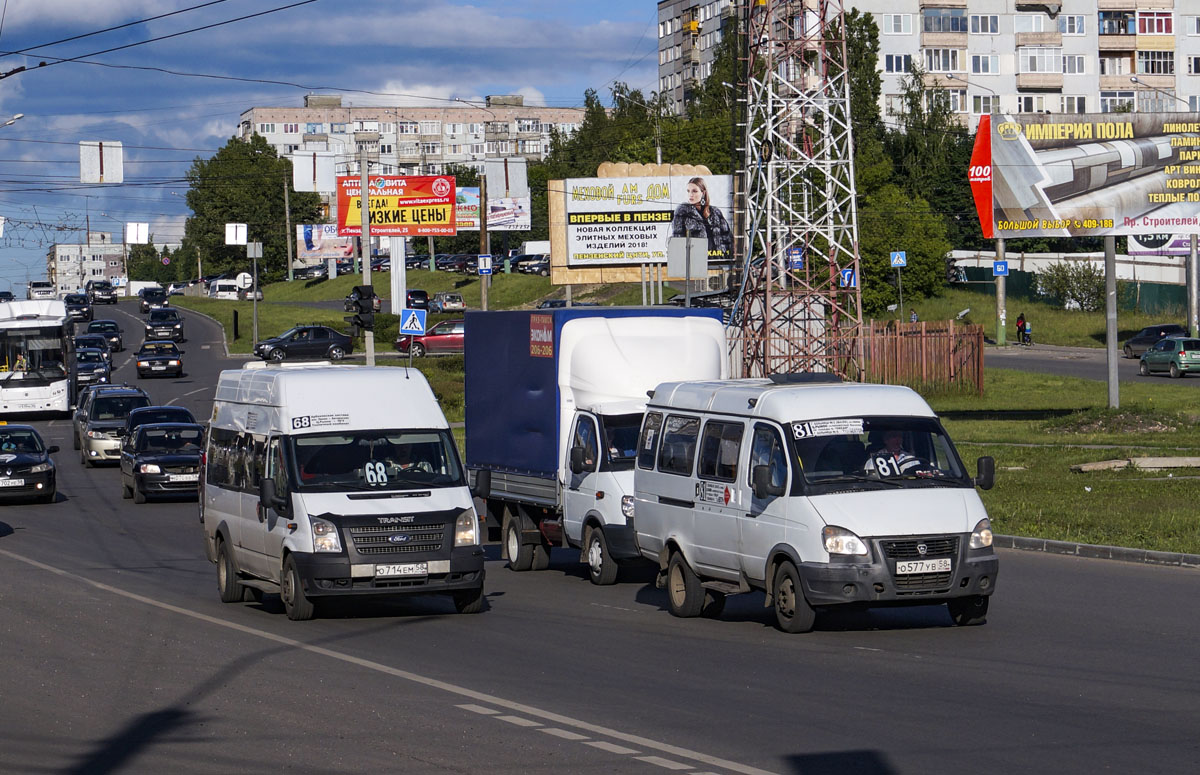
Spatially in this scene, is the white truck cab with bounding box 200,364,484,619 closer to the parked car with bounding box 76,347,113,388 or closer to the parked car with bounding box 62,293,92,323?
the parked car with bounding box 76,347,113,388

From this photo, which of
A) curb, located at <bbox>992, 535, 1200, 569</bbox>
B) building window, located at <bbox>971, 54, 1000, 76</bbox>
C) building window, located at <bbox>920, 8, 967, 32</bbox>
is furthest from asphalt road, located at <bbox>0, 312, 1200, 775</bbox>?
→ building window, located at <bbox>971, 54, 1000, 76</bbox>

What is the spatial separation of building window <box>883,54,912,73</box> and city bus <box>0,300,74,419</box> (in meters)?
67.3

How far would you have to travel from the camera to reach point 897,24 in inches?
4099

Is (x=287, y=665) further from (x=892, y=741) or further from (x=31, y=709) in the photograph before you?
(x=892, y=741)

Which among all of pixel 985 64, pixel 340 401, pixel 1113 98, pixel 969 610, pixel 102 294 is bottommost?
pixel 969 610

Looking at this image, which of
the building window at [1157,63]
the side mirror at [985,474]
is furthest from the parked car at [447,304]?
the side mirror at [985,474]

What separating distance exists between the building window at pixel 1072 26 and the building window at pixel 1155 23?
14.2 feet

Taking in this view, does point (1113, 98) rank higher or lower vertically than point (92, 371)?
higher

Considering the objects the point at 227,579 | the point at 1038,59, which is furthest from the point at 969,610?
the point at 1038,59

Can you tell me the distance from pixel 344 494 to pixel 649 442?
10.4ft

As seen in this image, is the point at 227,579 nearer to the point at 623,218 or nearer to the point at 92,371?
the point at 623,218

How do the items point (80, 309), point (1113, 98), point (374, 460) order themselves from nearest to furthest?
point (374, 460), point (80, 309), point (1113, 98)

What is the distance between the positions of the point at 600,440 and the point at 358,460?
338 centimetres

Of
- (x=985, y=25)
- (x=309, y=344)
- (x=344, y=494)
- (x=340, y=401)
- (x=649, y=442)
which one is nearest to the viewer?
(x=344, y=494)
